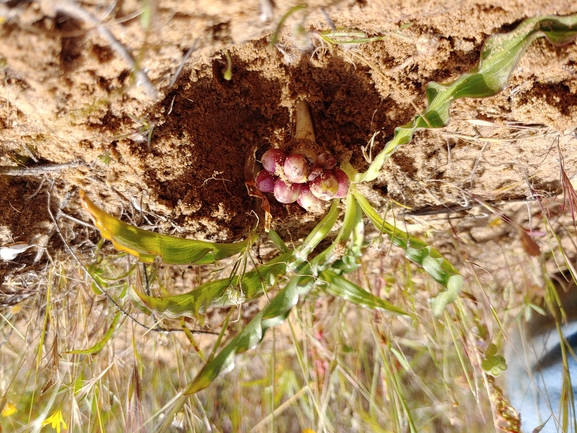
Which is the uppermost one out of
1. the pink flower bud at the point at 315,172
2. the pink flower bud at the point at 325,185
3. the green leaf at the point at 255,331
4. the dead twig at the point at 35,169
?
the pink flower bud at the point at 315,172

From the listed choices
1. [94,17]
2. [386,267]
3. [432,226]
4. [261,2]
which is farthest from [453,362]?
[94,17]

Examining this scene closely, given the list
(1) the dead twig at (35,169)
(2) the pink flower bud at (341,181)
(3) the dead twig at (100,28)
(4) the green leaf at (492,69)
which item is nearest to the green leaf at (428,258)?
(2) the pink flower bud at (341,181)

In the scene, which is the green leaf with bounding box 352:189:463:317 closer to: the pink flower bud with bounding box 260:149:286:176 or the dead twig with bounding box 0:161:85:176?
the pink flower bud with bounding box 260:149:286:176

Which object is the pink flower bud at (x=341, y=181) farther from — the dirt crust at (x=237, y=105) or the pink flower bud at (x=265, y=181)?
the pink flower bud at (x=265, y=181)

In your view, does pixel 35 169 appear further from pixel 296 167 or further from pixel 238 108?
pixel 296 167

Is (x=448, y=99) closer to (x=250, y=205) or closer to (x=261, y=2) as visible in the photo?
(x=261, y=2)

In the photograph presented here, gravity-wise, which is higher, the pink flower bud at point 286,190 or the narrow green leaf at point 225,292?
the pink flower bud at point 286,190
